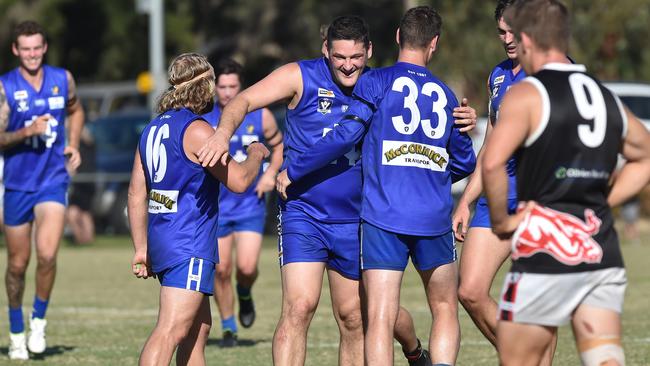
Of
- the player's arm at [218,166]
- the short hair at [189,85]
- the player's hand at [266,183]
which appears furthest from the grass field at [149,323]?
the short hair at [189,85]

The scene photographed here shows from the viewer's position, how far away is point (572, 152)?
18.6 feet

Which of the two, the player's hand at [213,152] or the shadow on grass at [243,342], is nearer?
the player's hand at [213,152]

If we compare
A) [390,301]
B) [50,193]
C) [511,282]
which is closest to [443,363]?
[390,301]

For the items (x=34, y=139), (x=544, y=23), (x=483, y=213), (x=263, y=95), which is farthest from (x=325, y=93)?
(x=34, y=139)

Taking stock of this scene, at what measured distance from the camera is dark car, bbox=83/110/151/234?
25484mm

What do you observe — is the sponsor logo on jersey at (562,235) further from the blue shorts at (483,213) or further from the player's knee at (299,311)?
the player's knee at (299,311)

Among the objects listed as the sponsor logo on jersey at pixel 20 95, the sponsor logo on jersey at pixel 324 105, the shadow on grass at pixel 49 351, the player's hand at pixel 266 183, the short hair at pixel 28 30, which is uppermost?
the short hair at pixel 28 30

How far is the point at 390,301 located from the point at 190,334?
3.82 ft

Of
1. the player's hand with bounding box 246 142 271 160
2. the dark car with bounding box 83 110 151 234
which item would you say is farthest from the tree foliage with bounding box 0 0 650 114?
the player's hand with bounding box 246 142 271 160

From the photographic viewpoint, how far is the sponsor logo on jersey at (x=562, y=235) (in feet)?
18.6

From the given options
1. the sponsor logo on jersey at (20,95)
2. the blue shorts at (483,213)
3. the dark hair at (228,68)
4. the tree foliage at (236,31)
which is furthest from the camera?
the tree foliage at (236,31)

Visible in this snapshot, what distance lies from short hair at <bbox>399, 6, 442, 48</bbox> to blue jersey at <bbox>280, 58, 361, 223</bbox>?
0.63m

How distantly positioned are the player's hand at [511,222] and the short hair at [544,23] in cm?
69

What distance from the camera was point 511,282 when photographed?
19.0 ft
